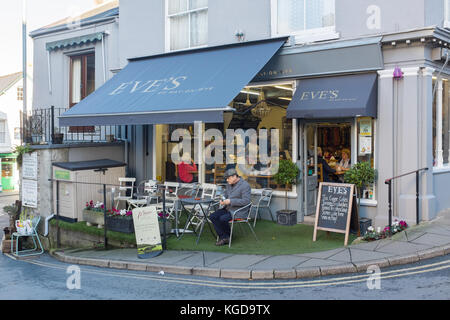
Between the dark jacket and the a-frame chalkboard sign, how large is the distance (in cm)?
134

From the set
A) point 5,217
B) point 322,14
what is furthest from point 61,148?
point 5,217

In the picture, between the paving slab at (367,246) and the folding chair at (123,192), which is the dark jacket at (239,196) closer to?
the paving slab at (367,246)

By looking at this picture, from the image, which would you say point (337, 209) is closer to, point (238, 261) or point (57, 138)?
point (238, 261)

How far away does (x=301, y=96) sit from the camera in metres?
10.2

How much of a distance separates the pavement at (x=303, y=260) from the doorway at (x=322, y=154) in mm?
2433

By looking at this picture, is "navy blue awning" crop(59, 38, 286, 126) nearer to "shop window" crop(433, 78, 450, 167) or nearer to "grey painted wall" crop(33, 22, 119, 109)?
"grey painted wall" crop(33, 22, 119, 109)

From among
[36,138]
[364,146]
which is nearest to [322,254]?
[364,146]

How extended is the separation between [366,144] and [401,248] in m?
2.69

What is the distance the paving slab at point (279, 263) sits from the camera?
7.48 m

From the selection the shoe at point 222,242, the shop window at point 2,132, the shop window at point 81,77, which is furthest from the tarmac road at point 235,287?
the shop window at point 2,132

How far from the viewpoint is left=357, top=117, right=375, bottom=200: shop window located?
32.6 feet

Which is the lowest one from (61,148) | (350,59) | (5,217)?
(5,217)
